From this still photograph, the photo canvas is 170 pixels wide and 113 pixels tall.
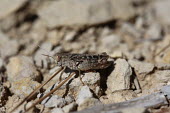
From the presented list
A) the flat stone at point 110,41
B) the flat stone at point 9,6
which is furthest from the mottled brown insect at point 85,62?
the flat stone at point 9,6

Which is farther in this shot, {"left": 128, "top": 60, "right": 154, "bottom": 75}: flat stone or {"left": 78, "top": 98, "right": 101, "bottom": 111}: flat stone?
{"left": 128, "top": 60, "right": 154, "bottom": 75}: flat stone

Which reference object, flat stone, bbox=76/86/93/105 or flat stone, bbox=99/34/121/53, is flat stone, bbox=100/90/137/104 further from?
flat stone, bbox=99/34/121/53

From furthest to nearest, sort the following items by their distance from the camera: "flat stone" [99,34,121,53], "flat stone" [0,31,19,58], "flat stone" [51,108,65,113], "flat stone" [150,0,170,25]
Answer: "flat stone" [150,0,170,25] < "flat stone" [99,34,121,53] < "flat stone" [0,31,19,58] < "flat stone" [51,108,65,113]

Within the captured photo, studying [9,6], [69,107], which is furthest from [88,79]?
[9,6]

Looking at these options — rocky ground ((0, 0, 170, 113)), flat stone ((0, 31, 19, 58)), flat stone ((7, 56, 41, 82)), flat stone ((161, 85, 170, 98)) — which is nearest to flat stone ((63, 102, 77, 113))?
rocky ground ((0, 0, 170, 113))

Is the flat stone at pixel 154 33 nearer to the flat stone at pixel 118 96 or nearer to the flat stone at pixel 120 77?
the flat stone at pixel 120 77

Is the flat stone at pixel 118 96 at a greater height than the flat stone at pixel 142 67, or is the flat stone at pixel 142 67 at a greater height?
the flat stone at pixel 142 67
